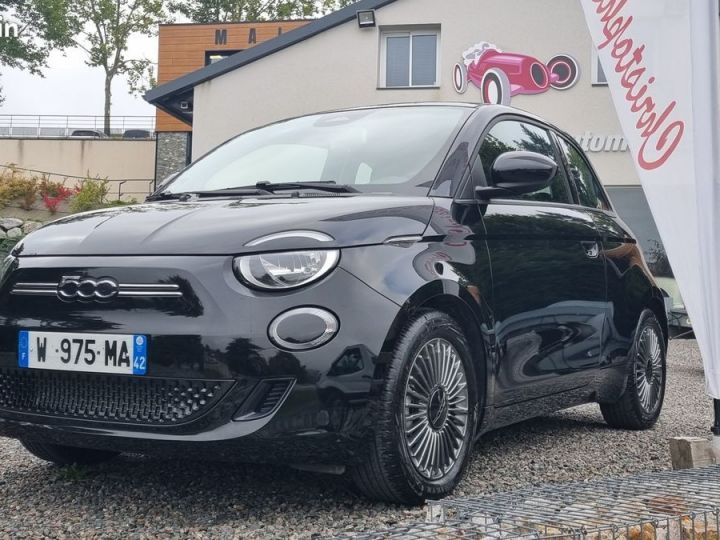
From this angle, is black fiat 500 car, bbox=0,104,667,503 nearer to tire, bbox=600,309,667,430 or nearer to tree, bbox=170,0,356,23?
tire, bbox=600,309,667,430

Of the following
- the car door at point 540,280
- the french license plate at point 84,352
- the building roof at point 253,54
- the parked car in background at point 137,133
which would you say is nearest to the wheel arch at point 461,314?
the car door at point 540,280

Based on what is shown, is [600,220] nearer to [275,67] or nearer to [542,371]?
[542,371]

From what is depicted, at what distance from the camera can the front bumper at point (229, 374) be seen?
113 inches

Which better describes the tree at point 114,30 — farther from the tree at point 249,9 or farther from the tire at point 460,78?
the tire at point 460,78

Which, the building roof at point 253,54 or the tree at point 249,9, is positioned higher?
the tree at point 249,9

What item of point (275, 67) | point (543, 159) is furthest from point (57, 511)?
point (275, 67)

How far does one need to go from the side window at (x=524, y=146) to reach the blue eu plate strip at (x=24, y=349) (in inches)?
75.9

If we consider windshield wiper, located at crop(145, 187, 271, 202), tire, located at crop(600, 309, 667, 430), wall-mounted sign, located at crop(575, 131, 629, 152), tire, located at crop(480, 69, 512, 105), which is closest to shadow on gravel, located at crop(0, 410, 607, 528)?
windshield wiper, located at crop(145, 187, 271, 202)

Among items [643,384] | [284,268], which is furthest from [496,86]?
[284,268]

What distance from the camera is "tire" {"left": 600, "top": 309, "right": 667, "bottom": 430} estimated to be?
5031 millimetres

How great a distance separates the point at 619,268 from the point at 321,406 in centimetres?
251

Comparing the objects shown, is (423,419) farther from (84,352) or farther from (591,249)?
(591,249)

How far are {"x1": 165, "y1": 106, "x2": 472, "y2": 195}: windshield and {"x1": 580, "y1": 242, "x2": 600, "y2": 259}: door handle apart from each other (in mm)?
961

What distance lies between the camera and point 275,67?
19.5 m
